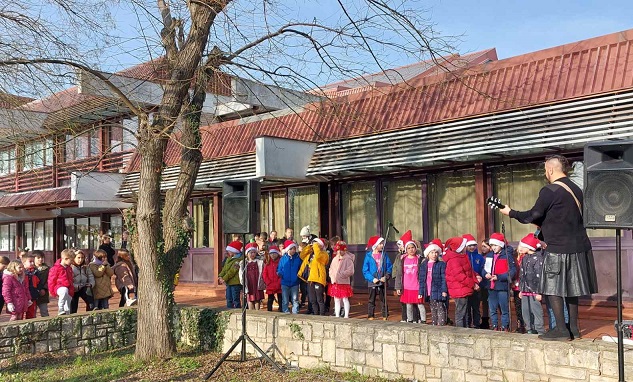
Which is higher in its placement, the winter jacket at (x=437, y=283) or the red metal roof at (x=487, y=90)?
the red metal roof at (x=487, y=90)

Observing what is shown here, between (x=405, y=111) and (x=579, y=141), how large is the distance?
378cm

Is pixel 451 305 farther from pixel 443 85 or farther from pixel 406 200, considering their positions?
pixel 443 85

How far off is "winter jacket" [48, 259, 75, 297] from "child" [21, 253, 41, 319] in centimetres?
34

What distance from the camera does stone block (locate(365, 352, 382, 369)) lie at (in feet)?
24.0

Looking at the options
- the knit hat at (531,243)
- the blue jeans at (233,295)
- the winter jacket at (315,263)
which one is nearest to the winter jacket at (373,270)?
the winter jacket at (315,263)

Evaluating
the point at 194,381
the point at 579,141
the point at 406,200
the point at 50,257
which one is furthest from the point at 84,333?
the point at 50,257

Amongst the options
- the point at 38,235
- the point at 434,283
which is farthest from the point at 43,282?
the point at 38,235

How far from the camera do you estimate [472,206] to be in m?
12.0

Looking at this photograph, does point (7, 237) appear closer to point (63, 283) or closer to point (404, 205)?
point (63, 283)

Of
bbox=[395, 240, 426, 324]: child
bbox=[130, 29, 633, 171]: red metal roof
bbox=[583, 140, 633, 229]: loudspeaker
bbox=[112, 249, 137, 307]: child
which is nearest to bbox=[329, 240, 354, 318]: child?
bbox=[395, 240, 426, 324]: child

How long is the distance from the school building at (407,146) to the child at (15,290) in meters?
1.71

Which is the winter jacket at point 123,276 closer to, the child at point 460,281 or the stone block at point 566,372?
the child at point 460,281

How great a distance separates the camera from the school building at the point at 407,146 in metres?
9.46

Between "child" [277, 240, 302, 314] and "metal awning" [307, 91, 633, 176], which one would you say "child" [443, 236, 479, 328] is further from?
"child" [277, 240, 302, 314]
